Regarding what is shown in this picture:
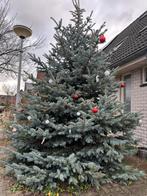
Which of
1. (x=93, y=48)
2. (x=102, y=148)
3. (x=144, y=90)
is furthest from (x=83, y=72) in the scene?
(x=144, y=90)

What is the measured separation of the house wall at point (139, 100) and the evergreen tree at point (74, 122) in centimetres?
188

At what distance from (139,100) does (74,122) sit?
9.88 feet

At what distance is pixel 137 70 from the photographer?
5.74 m

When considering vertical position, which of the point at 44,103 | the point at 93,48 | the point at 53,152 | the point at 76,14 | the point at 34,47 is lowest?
the point at 53,152

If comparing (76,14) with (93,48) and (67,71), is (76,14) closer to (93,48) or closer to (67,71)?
(93,48)

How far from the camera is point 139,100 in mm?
5590

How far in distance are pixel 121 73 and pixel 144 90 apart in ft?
5.07

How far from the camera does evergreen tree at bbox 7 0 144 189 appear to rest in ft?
9.74

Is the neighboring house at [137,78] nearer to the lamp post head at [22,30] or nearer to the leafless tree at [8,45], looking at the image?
the lamp post head at [22,30]

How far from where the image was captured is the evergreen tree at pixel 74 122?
2.97 metres

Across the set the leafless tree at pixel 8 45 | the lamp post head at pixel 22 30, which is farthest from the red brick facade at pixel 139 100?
the leafless tree at pixel 8 45

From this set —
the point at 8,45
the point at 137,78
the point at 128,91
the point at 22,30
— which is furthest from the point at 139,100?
the point at 8,45

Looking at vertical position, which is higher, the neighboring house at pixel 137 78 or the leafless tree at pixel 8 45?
the leafless tree at pixel 8 45

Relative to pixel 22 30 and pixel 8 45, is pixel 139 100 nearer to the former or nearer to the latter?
pixel 22 30
